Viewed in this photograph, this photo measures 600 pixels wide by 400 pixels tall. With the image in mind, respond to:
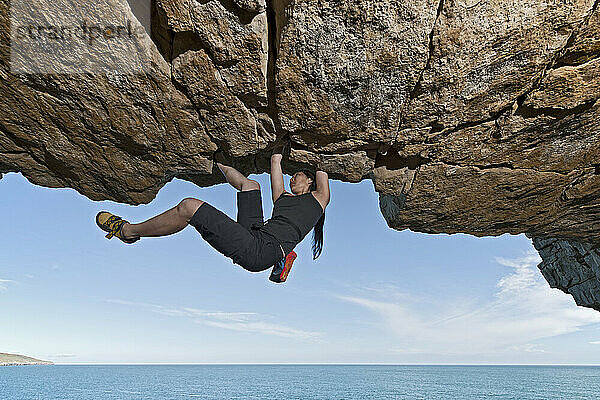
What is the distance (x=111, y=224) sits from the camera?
373cm

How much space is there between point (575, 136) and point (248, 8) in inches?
119

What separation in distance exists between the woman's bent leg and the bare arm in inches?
49.4

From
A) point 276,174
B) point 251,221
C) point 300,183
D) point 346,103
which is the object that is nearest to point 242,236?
point 251,221

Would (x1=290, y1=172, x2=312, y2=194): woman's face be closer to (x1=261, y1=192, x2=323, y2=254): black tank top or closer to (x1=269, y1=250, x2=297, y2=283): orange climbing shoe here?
(x1=261, y1=192, x2=323, y2=254): black tank top

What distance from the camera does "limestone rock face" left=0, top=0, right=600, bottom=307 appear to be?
8.87 feet

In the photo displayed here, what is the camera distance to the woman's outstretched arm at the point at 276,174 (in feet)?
13.3

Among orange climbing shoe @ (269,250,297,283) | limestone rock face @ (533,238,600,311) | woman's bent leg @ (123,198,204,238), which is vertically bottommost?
orange climbing shoe @ (269,250,297,283)

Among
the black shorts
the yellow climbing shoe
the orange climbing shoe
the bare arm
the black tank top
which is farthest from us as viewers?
the bare arm

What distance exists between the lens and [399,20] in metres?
2.66

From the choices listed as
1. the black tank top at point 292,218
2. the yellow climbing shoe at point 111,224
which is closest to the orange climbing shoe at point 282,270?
the black tank top at point 292,218

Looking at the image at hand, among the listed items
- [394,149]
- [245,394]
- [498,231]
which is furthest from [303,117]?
[245,394]

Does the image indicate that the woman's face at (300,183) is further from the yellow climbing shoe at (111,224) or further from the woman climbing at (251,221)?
the yellow climbing shoe at (111,224)

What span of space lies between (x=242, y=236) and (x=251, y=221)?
15.9 inches

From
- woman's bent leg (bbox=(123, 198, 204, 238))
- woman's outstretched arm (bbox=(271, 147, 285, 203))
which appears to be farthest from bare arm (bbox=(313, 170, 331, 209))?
woman's bent leg (bbox=(123, 198, 204, 238))
